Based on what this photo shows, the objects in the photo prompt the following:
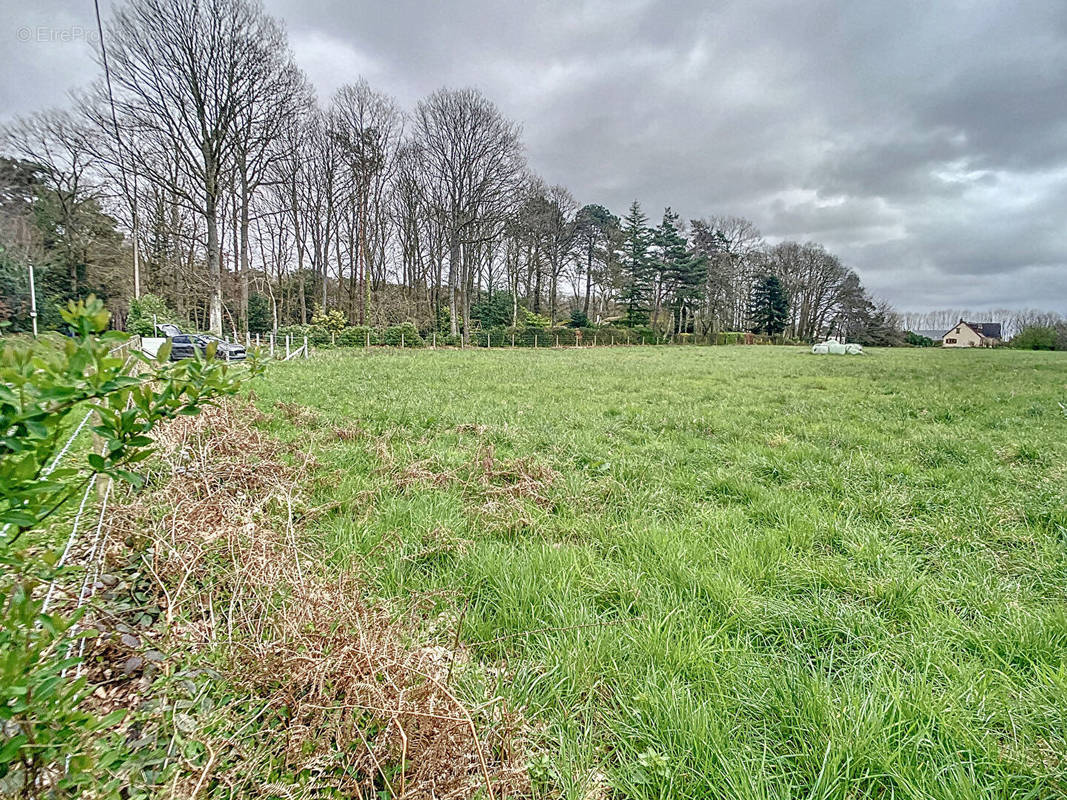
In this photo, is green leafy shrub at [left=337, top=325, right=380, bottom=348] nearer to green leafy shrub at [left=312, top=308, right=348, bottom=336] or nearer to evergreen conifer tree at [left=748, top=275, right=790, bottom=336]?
green leafy shrub at [left=312, top=308, right=348, bottom=336]

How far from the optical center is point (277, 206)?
26484mm

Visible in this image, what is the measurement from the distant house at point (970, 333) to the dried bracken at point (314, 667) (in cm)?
8535

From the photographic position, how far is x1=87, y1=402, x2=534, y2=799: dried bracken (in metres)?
1.29

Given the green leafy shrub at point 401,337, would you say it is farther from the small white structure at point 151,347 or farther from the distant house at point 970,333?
the distant house at point 970,333

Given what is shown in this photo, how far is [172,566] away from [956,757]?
3364mm

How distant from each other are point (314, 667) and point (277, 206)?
105 feet

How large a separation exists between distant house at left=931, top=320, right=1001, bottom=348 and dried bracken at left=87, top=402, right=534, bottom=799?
280ft

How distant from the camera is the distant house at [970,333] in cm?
6197

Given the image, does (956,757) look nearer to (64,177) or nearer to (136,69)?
(136,69)

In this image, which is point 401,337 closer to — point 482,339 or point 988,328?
point 482,339

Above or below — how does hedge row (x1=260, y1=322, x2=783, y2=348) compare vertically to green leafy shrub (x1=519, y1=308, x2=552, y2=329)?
below

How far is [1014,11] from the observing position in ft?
26.5

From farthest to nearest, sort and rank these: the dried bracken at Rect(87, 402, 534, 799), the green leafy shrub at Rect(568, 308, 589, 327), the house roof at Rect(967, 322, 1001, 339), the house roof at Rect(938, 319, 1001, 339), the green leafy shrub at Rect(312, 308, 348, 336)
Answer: the house roof at Rect(967, 322, 1001, 339)
the house roof at Rect(938, 319, 1001, 339)
the green leafy shrub at Rect(568, 308, 589, 327)
the green leafy shrub at Rect(312, 308, 348, 336)
the dried bracken at Rect(87, 402, 534, 799)

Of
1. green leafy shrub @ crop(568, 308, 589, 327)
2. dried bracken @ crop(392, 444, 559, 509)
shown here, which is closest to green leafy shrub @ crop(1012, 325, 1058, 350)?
green leafy shrub @ crop(568, 308, 589, 327)
